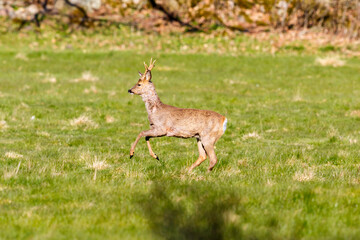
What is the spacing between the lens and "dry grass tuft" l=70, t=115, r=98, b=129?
19547 mm

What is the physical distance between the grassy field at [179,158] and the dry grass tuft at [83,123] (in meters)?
0.05

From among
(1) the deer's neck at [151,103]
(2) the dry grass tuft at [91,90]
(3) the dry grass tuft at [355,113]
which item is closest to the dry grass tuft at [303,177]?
(1) the deer's neck at [151,103]

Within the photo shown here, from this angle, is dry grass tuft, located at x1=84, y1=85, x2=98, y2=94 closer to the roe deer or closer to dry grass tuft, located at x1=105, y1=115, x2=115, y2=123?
dry grass tuft, located at x1=105, y1=115, x2=115, y2=123

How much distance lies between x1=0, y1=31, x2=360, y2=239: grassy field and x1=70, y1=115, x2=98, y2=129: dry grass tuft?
53 millimetres

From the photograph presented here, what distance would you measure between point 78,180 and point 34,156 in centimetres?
421

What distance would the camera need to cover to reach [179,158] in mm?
12219

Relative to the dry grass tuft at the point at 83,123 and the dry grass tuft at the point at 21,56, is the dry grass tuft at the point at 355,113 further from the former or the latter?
the dry grass tuft at the point at 21,56

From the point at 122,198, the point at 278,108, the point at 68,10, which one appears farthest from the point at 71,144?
the point at 68,10

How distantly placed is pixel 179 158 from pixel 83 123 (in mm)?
8442

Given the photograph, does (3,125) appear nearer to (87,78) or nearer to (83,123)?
(83,123)

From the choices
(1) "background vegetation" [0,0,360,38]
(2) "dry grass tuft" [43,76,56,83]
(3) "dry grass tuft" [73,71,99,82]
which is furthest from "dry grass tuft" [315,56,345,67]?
(2) "dry grass tuft" [43,76,56,83]

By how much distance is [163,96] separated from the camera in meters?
27.8

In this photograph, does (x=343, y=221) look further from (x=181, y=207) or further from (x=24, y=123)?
(x=24, y=123)

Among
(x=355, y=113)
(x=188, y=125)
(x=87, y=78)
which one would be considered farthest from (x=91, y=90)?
(x=188, y=125)
